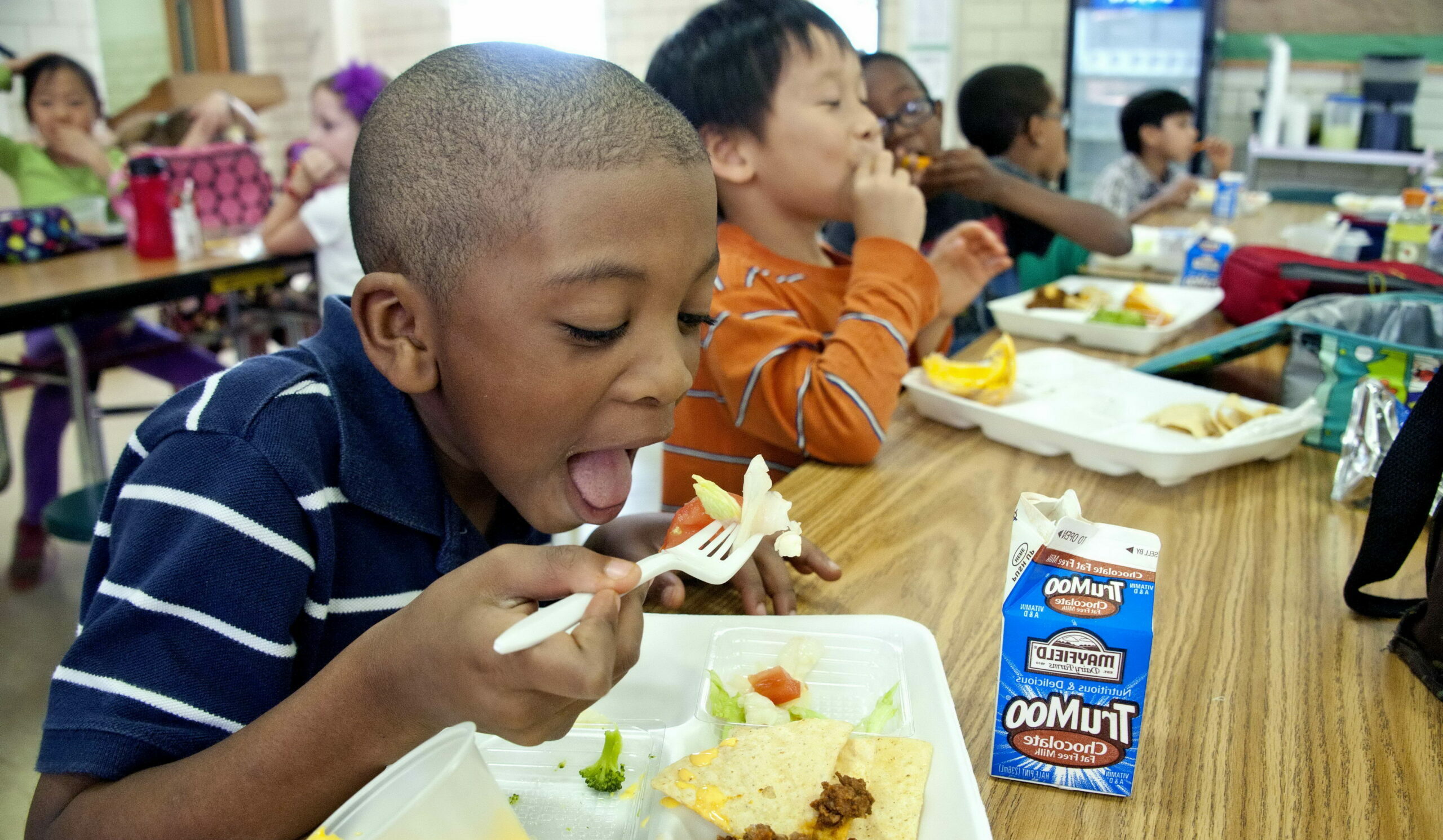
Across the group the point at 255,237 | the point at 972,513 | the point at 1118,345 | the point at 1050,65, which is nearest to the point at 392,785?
the point at 972,513

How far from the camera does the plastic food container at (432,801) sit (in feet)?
1.92

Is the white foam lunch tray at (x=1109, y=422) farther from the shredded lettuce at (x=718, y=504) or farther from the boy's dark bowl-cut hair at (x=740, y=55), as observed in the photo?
the shredded lettuce at (x=718, y=504)

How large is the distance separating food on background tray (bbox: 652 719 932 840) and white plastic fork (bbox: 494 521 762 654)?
138 mm

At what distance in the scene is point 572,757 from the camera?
846 mm

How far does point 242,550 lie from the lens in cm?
78

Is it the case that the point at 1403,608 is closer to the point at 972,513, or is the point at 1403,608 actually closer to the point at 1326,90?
the point at 972,513

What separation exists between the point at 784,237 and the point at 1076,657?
1215 millimetres

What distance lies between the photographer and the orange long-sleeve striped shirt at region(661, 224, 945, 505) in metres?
1.48

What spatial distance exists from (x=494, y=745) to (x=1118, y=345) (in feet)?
5.65

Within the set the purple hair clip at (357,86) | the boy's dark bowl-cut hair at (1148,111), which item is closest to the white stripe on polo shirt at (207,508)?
the purple hair clip at (357,86)

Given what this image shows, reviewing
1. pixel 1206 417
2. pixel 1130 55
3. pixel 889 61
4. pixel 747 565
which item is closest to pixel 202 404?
pixel 747 565

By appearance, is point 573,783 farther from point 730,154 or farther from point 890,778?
point 730,154

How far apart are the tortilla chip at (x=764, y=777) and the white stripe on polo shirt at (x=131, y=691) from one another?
0.35 meters

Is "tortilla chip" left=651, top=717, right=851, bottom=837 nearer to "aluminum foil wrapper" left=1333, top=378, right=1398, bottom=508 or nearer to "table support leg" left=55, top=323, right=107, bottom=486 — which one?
"aluminum foil wrapper" left=1333, top=378, right=1398, bottom=508
